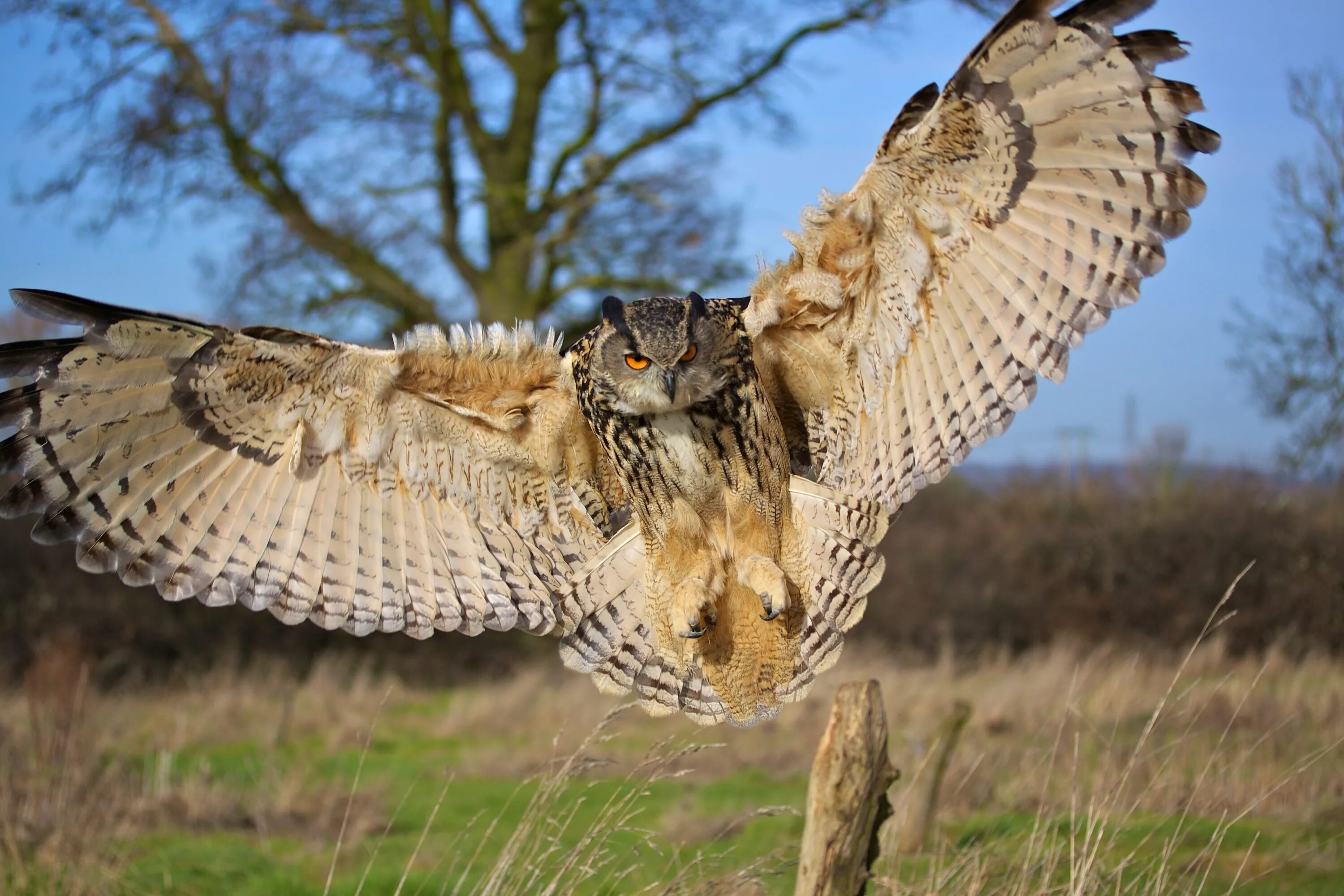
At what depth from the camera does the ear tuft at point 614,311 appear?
9.49ft

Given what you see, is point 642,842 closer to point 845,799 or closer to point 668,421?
point 845,799

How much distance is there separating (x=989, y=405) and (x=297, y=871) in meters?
4.53

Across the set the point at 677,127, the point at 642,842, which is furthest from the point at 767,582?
the point at 677,127

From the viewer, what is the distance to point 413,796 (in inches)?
298

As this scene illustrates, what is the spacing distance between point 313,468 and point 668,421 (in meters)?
1.14

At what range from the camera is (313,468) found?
3199 millimetres

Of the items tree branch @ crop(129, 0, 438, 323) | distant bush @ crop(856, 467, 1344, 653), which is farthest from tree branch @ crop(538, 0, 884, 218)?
distant bush @ crop(856, 467, 1344, 653)

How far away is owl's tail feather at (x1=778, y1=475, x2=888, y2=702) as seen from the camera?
2.99 meters

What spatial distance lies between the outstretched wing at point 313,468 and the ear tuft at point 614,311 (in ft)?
0.90

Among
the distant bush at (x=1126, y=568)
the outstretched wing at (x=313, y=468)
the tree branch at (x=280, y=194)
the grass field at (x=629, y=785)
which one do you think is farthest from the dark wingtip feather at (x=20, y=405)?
the distant bush at (x=1126, y=568)

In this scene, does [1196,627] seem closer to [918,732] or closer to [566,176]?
[918,732]

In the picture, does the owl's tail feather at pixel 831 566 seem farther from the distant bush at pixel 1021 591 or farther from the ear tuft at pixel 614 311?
the distant bush at pixel 1021 591

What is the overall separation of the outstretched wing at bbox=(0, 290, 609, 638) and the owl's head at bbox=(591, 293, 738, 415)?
31 centimetres

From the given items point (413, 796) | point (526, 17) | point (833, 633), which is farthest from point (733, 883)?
point (526, 17)
